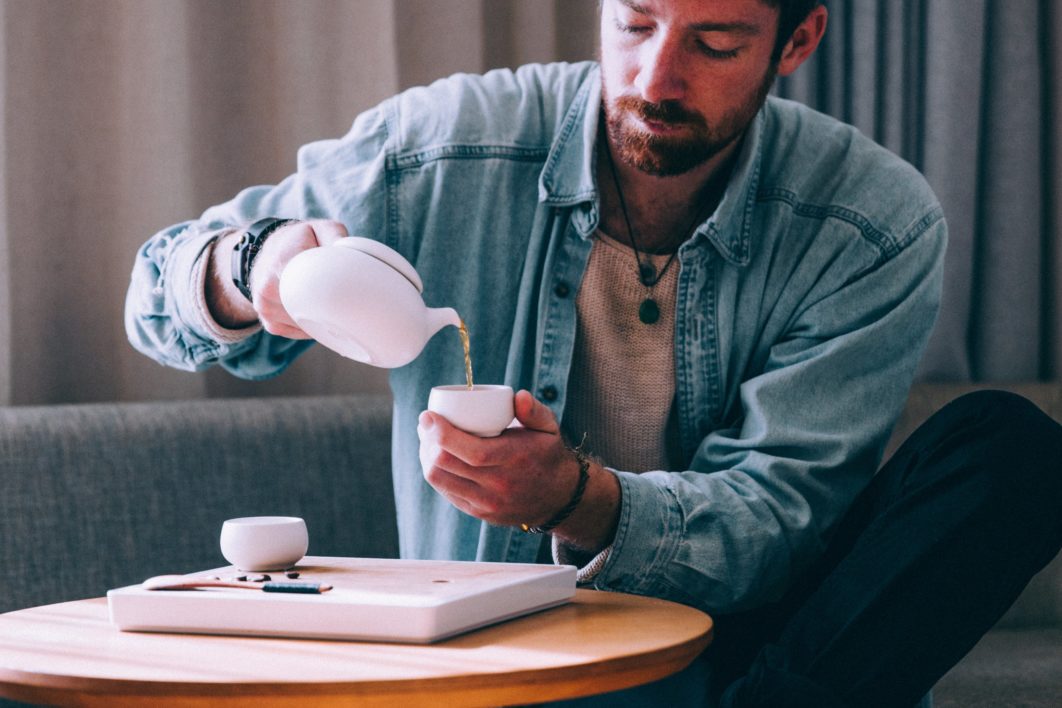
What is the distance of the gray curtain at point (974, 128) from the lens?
7.72 ft

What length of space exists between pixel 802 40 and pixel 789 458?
0.54m

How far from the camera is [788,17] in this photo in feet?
4.68

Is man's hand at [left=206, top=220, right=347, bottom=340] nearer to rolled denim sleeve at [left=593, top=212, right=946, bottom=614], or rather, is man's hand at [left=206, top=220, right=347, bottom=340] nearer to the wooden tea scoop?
the wooden tea scoop

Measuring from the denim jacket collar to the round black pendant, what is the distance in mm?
87

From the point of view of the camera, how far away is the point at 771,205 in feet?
4.72

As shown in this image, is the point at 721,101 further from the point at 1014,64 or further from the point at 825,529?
the point at 1014,64

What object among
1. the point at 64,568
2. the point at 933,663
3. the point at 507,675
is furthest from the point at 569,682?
the point at 64,568

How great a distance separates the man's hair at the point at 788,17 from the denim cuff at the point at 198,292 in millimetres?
674

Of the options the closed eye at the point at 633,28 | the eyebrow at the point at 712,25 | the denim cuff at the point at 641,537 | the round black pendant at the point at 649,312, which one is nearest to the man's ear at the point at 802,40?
the eyebrow at the point at 712,25

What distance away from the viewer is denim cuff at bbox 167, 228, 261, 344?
1236 mm

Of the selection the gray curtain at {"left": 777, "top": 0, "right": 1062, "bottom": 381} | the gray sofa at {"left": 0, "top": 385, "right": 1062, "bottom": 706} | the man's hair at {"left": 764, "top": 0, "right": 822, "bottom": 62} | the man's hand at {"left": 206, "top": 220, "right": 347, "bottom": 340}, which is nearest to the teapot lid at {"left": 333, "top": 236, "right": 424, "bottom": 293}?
the man's hand at {"left": 206, "top": 220, "right": 347, "bottom": 340}

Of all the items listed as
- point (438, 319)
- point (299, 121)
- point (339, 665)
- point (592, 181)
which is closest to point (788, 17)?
point (592, 181)

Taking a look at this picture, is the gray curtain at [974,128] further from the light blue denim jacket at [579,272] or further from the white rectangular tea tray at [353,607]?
the white rectangular tea tray at [353,607]

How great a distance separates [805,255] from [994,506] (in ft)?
1.47
